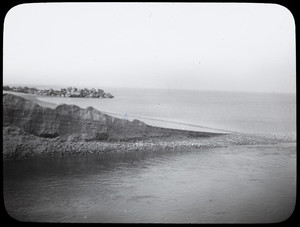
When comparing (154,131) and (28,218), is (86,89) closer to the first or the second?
(154,131)

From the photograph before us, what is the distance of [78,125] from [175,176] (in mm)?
2286

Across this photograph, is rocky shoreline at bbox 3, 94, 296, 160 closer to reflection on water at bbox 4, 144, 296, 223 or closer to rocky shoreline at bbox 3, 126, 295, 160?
rocky shoreline at bbox 3, 126, 295, 160

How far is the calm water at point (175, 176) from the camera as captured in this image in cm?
502

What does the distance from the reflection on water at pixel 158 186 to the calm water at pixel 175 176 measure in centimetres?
2

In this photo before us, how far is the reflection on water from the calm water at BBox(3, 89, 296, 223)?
2 centimetres

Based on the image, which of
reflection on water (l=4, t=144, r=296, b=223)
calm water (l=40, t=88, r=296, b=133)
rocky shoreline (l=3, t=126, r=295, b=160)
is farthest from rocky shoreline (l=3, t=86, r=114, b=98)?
reflection on water (l=4, t=144, r=296, b=223)

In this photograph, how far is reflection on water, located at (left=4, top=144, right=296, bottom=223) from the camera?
4.97 m

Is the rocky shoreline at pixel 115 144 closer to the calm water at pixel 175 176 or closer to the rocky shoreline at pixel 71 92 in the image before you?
the calm water at pixel 175 176

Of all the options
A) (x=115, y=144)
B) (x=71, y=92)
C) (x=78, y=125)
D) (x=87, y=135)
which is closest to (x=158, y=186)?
(x=115, y=144)

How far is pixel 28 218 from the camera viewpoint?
15.9 feet

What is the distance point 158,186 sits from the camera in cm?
562

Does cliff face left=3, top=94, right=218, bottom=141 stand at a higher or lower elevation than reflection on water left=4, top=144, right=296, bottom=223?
higher

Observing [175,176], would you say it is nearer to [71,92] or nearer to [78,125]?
[78,125]

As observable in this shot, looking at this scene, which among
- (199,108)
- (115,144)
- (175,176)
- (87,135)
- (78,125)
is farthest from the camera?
(115,144)
